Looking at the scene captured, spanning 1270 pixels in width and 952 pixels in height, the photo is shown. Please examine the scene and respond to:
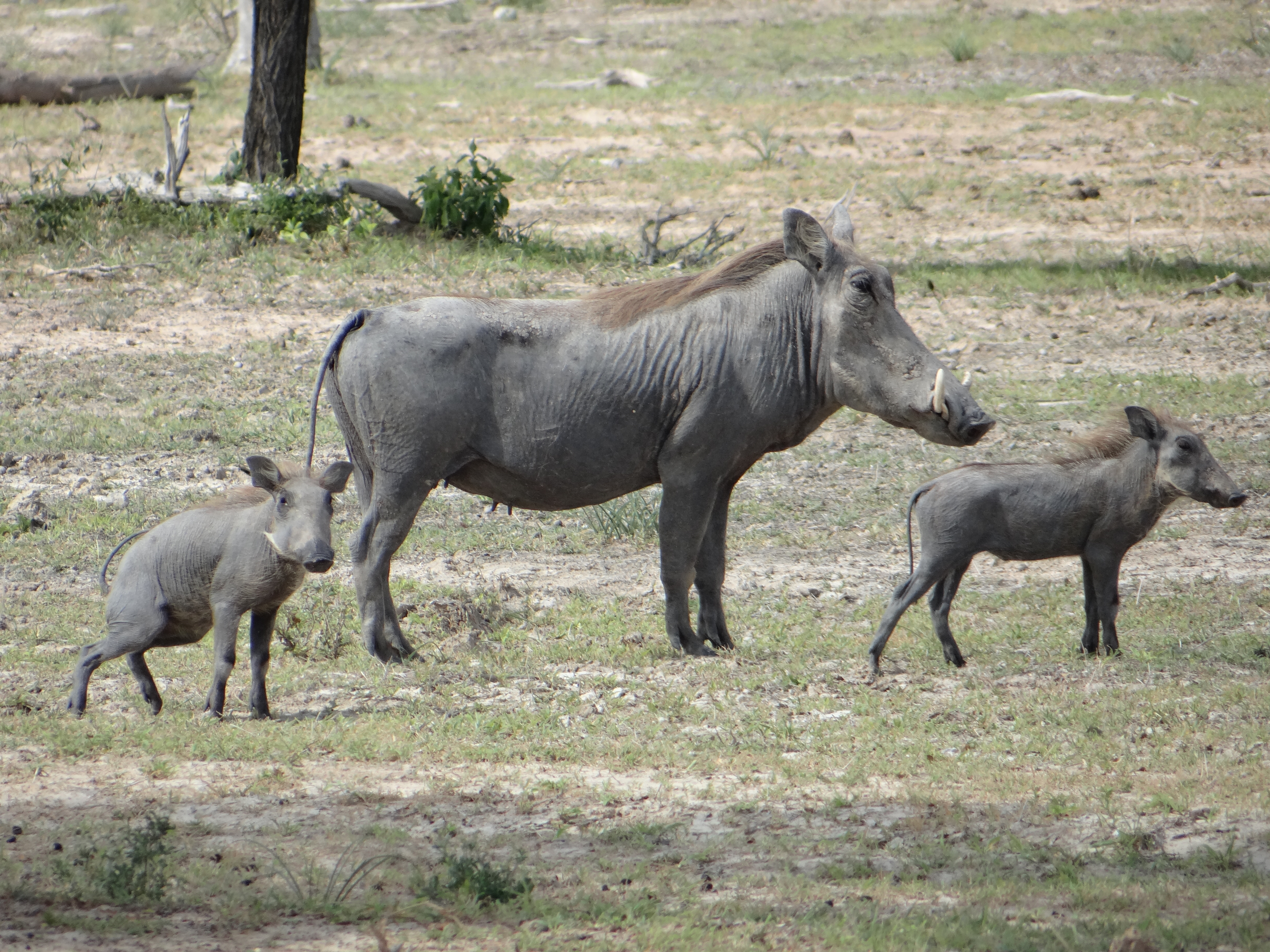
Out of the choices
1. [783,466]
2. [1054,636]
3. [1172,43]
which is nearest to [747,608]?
[1054,636]

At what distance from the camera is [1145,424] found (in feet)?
20.3

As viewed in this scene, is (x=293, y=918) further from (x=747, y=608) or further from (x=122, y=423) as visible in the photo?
(x=122, y=423)

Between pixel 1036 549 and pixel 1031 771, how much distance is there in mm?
1495

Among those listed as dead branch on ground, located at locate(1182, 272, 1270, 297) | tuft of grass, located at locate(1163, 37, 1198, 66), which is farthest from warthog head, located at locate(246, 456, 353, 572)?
tuft of grass, located at locate(1163, 37, 1198, 66)

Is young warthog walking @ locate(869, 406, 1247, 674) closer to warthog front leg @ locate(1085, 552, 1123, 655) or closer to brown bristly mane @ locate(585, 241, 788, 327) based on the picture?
warthog front leg @ locate(1085, 552, 1123, 655)

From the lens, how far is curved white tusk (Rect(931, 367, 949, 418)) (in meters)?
5.91

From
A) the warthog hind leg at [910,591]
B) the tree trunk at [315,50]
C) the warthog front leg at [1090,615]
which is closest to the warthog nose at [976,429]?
the warthog hind leg at [910,591]

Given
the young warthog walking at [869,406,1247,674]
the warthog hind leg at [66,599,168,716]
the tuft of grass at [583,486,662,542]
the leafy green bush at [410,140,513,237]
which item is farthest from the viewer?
the leafy green bush at [410,140,513,237]

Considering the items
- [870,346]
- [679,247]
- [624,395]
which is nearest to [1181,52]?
[679,247]

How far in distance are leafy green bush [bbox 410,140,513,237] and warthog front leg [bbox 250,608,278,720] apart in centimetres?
731

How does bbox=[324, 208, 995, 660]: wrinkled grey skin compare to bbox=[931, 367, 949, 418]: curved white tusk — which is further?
bbox=[324, 208, 995, 660]: wrinkled grey skin

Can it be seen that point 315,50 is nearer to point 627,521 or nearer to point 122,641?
point 627,521

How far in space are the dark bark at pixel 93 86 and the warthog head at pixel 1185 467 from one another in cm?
1574

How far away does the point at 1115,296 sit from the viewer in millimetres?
11852
